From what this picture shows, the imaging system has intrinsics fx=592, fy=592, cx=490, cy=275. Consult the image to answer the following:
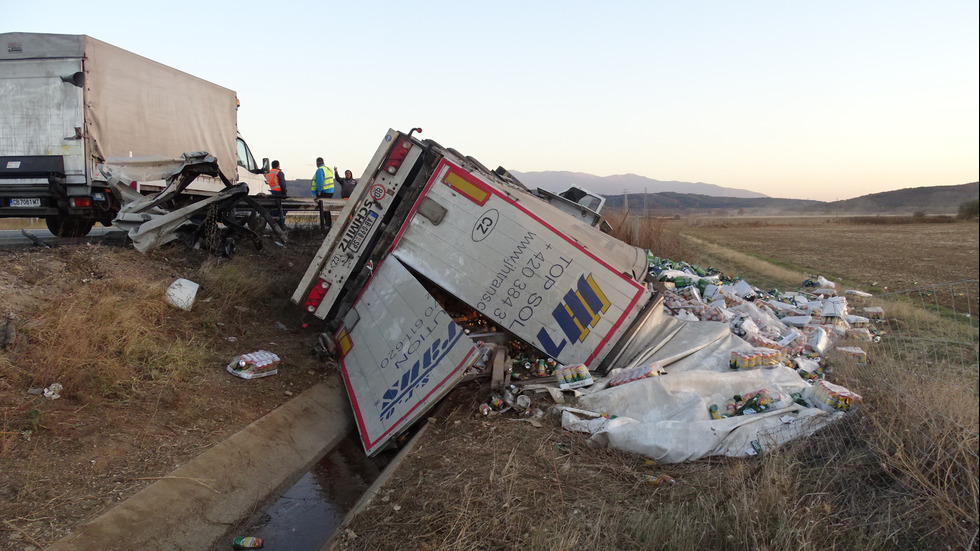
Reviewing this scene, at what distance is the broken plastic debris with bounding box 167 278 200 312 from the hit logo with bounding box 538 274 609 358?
12.6 feet

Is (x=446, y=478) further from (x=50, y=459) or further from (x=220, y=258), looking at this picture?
(x=220, y=258)

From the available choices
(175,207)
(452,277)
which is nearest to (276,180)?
(175,207)

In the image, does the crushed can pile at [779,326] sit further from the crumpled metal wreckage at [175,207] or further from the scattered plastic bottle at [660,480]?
the crumpled metal wreckage at [175,207]

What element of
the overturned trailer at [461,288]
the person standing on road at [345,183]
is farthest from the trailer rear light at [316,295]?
the person standing on road at [345,183]

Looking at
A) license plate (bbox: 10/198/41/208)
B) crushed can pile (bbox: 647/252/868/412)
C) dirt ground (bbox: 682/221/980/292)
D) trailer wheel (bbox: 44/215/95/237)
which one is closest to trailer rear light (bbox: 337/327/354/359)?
crushed can pile (bbox: 647/252/868/412)

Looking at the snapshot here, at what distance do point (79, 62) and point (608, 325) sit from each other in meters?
8.23

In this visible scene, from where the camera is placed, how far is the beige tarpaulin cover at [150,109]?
862cm

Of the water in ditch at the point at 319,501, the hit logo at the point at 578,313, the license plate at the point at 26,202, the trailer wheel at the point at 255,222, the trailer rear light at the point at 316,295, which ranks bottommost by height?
the license plate at the point at 26,202

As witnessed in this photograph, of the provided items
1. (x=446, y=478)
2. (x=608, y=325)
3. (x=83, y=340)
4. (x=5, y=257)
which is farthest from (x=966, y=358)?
(x=5, y=257)

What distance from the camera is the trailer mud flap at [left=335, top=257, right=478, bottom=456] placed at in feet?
15.9

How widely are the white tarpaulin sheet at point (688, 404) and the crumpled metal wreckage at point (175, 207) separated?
565 cm

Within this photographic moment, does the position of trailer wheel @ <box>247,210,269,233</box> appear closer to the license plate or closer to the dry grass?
the license plate

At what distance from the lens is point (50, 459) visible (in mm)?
3947

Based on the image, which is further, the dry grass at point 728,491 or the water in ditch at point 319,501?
the water in ditch at point 319,501
